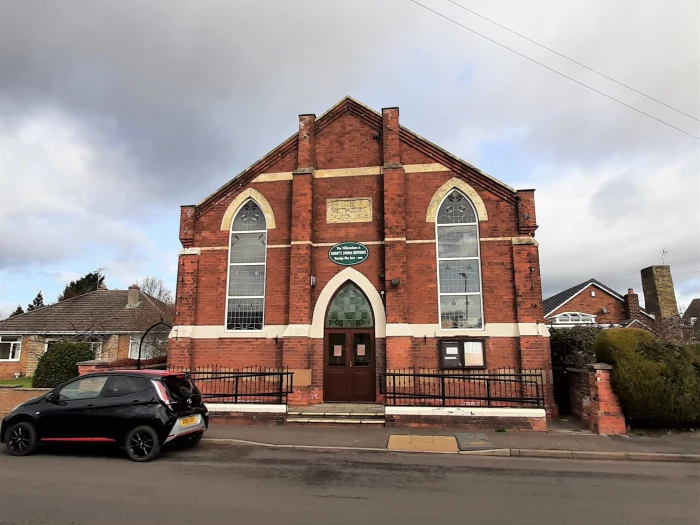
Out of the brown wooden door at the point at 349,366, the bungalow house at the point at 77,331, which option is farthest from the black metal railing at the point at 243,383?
the bungalow house at the point at 77,331

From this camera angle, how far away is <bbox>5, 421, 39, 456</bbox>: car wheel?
792 cm

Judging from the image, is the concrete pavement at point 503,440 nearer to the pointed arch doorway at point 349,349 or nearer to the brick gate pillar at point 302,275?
the brick gate pillar at point 302,275

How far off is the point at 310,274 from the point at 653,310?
23.9 metres

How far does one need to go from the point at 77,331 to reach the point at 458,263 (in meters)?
22.5

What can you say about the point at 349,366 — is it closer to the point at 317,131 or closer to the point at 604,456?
the point at 604,456

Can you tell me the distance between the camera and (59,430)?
7.90 metres

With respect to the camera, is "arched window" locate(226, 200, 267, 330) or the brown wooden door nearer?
the brown wooden door

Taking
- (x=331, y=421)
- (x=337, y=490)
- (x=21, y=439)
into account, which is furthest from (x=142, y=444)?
(x=331, y=421)

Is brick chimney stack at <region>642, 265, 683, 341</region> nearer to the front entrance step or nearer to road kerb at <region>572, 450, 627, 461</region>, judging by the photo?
road kerb at <region>572, 450, 627, 461</region>

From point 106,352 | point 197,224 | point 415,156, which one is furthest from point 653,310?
point 106,352

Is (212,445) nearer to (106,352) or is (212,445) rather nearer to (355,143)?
(355,143)

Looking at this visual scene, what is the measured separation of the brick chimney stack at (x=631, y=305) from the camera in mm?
29781

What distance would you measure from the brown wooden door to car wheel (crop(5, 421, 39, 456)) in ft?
23.0

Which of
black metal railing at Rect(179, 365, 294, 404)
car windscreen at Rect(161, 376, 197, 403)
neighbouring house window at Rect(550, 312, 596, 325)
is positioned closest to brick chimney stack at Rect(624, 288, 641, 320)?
neighbouring house window at Rect(550, 312, 596, 325)
